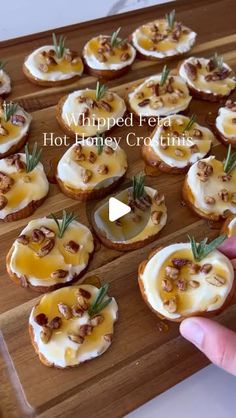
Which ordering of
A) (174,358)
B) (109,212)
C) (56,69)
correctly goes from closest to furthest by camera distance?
(174,358)
(109,212)
(56,69)

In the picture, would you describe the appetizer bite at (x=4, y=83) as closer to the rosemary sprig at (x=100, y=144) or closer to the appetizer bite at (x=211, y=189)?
the rosemary sprig at (x=100, y=144)

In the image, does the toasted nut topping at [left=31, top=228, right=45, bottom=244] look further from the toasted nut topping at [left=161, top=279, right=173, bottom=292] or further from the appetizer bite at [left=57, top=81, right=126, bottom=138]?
the appetizer bite at [left=57, top=81, right=126, bottom=138]

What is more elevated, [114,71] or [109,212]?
[114,71]

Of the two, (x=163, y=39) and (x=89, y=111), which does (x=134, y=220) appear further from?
(x=163, y=39)

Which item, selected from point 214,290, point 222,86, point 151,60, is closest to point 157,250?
point 214,290

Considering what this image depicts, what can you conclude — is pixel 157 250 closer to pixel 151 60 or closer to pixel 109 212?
pixel 109 212

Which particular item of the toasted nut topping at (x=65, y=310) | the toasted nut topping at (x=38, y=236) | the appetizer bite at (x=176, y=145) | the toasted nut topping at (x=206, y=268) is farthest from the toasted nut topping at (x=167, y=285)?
the appetizer bite at (x=176, y=145)

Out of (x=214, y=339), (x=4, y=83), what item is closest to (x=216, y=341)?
(x=214, y=339)
